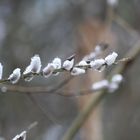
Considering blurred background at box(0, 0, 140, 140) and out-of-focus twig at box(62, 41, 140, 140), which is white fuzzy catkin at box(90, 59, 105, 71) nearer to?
out-of-focus twig at box(62, 41, 140, 140)

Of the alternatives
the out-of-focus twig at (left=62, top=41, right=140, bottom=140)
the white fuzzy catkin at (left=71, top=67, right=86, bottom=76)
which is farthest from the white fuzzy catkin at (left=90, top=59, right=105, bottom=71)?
the out-of-focus twig at (left=62, top=41, right=140, bottom=140)

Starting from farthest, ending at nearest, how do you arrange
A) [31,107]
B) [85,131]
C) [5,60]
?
[31,107], [5,60], [85,131]

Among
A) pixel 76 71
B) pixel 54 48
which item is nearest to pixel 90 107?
pixel 76 71

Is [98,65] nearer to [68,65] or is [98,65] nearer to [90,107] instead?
[68,65]

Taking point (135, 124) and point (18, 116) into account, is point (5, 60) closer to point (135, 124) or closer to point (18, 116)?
point (18, 116)

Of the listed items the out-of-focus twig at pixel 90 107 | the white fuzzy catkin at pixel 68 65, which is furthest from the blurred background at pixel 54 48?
the white fuzzy catkin at pixel 68 65

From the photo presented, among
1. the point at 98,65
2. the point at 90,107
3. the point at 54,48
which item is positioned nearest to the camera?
the point at 98,65

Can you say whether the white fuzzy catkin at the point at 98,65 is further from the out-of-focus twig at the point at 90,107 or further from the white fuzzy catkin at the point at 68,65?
the out-of-focus twig at the point at 90,107

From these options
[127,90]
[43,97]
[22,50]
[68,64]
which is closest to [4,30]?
[22,50]
